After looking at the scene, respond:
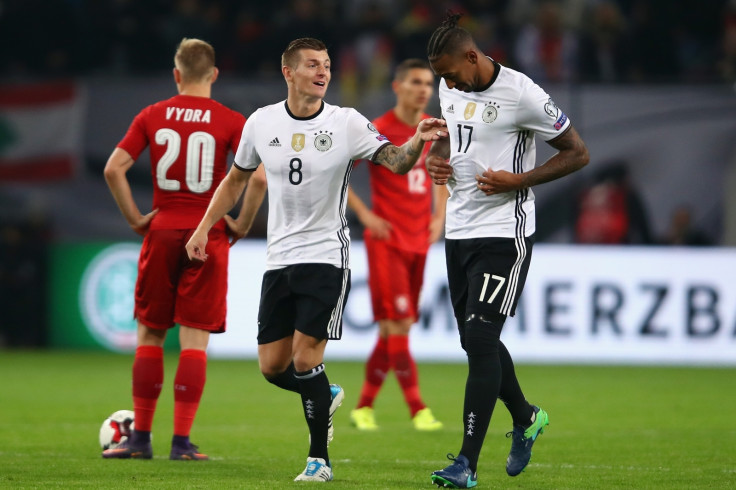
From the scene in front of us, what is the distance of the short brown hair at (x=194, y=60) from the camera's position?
7.23 metres

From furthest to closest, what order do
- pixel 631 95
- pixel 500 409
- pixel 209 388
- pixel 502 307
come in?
pixel 631 95 → pixel 209 388 → pixel 500 409 → pixel 502 307

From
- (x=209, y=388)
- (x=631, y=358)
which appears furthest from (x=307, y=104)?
(x=631, y=358)

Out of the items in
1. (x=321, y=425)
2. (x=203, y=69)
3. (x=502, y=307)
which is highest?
(x=203, y=69)

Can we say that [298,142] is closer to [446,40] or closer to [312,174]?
[312,174]

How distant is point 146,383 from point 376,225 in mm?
2416

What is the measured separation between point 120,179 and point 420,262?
2.72 metres

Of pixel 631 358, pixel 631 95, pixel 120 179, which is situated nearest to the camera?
pixel 120 179

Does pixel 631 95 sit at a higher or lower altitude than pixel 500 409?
higher

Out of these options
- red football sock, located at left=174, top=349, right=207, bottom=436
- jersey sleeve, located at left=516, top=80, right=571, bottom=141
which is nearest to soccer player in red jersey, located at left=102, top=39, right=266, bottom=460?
red football sock, located at left=174, top=349, right=207, bottom=436

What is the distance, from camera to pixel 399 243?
9039 millimetres

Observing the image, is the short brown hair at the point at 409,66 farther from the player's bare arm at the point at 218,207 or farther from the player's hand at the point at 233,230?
the player's bare arm at the point at 218,207

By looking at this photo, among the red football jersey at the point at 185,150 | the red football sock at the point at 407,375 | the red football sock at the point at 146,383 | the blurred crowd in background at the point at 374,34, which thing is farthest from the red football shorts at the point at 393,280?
the blurred crowd in background at the point at 374,34

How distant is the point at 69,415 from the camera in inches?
375

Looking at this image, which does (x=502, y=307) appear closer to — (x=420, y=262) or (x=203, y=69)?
(x=203, y=69)
